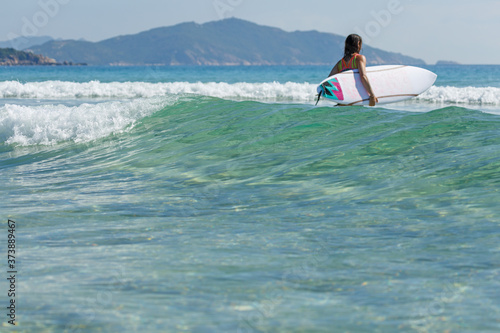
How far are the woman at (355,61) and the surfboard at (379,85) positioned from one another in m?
0.14

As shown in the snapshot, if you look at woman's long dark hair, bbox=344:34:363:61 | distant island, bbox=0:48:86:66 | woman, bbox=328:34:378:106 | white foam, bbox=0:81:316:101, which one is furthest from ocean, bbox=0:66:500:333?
distant island, bbox=0:48:86:66

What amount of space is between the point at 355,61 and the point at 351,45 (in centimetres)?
52

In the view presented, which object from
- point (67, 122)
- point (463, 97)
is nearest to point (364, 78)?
point (67, 122)

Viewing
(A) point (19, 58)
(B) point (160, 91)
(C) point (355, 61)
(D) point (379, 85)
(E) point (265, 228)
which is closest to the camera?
(E) point (265, 228)

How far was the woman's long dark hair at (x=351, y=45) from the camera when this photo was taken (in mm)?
8555

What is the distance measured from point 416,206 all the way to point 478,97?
18151mm

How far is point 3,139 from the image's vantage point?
10.9 m

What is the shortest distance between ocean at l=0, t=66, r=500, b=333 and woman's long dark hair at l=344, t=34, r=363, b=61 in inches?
49.6

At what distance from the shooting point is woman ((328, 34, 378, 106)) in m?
8.64

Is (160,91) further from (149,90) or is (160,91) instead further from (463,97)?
(463,97)

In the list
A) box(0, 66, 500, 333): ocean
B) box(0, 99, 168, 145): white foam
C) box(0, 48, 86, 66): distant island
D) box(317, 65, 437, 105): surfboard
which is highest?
box(0, 48, 86, 66): distant island

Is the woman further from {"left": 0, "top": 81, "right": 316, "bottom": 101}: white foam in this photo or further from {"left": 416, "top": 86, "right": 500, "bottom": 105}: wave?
{"left": 0, "top": 81, "right": 316, "bottom": 101}: white foam

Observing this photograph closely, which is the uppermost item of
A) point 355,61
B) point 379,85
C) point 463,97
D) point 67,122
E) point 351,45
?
point 351,45

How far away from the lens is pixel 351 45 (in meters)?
8.70
